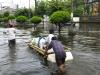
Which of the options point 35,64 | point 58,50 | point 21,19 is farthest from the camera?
point 21,19

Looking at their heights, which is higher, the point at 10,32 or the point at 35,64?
the point at 10,32

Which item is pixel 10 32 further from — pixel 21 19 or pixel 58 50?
pixel 21 19

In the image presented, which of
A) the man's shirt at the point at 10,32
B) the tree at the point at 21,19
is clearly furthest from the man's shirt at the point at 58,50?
the tree at the point at 21,19

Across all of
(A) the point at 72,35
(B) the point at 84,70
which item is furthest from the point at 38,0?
(B) the point at 84,70

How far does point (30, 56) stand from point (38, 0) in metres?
63.1

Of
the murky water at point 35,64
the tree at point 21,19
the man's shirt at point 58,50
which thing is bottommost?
the murky water at point 35,64

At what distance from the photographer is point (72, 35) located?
2833 cm

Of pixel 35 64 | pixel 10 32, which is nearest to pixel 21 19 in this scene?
pixel 10 32

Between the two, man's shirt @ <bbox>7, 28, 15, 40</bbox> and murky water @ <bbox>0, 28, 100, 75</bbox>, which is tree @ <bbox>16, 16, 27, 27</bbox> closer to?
man's shirt @ <bbox>7, 28, 15, 40</bbox>

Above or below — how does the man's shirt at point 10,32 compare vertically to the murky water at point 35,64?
above

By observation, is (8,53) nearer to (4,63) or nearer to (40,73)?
(4,63)

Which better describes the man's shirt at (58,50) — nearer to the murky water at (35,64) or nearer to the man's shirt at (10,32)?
the murky water at (35,64)

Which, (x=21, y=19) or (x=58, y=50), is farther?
(x=21, y=19)

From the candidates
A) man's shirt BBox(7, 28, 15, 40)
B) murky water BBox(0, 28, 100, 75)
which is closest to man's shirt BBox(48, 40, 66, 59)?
murky water BBox(0, 28, 100, 75)
